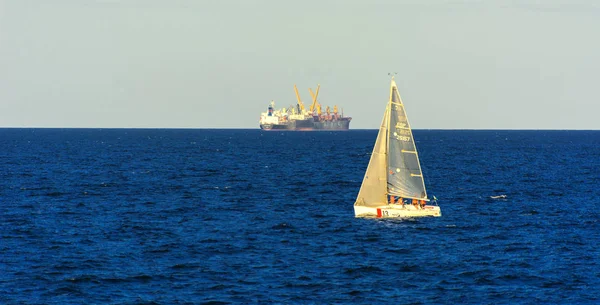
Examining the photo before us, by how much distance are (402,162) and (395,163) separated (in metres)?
0.55

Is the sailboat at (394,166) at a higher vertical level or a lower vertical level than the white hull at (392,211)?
higher

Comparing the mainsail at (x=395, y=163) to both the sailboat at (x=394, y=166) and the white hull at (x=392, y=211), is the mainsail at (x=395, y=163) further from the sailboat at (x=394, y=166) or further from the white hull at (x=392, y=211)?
the white hull at (x=392, y=211)

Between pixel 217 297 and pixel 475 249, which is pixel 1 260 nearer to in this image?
pixel 217 297

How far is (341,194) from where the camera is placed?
83.1 metres

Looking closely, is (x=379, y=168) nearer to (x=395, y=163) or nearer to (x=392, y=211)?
(x=395, y=163)

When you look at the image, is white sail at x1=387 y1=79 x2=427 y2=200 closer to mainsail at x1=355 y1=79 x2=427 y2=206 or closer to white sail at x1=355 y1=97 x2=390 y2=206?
mainsail at x1=355 y1=79 x2=427 y2=206

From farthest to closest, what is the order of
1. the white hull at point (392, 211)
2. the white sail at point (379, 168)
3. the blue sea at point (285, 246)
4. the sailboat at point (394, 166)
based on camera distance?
the white hull at point (392, 211), the white sail at point (379, 168), the sailboat at point (394, 166), the blue sea at point (285, 246)

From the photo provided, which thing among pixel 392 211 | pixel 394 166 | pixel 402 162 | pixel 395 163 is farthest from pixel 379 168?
pixel 392 211

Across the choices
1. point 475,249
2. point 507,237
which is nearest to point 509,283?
point 475,249

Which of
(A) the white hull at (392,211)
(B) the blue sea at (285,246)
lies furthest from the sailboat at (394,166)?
(B) the blue sea at (285,246)

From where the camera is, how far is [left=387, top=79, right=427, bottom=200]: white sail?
196ft

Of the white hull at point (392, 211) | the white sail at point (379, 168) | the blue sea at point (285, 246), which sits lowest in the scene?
the blue sea at point (285, 246)

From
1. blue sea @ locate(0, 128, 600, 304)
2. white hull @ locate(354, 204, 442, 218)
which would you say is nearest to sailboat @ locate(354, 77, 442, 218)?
white hull @ locate(354, 204, 442, 218)

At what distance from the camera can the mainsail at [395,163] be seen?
5992 cm
